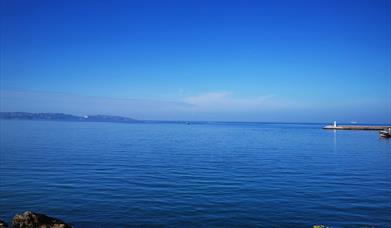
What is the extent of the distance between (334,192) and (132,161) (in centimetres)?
2725

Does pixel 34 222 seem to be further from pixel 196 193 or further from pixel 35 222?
pixel 196 193

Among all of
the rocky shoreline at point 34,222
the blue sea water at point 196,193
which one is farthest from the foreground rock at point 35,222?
the blue sea water at point 196,193

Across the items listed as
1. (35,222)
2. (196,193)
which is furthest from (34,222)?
(196,193)

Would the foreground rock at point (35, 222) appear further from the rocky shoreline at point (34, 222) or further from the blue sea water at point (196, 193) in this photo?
the blue sea water at point (196, 193)

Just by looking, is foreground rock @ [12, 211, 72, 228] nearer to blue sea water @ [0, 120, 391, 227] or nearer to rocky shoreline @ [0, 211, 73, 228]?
rocky shoreline @ [0, 211, 73, 228]

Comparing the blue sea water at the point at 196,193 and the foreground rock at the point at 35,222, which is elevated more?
the foreground rock at the point at 35,222

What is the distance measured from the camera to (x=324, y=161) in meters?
47.6

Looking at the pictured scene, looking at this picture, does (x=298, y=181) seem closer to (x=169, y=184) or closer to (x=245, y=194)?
(x=245, y=194)

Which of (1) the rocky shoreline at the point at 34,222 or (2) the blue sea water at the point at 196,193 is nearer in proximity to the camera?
(1) the rocky shoreline at the point at 34,222

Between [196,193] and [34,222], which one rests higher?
[34,222]

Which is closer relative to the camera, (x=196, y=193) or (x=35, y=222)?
(x=35, y=222)

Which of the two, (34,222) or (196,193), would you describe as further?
(196,193)

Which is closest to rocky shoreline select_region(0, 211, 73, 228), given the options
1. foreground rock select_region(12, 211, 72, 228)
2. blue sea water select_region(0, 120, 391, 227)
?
foreground rock select_region(12, 211, 72, 228)

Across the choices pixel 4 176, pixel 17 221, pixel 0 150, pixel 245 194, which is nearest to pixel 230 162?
pixel 245 194
